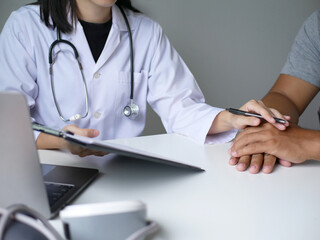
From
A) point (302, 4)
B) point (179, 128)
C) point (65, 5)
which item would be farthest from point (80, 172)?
→ point (302, 4)

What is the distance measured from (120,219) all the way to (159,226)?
108mm

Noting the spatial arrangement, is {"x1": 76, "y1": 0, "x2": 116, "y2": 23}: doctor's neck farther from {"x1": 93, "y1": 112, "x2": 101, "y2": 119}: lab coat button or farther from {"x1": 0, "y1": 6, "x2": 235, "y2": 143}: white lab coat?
{"x1": 93, "y1": 112, "x2": 101, "y2": 119}: lab coat button

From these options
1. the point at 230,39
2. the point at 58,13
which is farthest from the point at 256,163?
the point at 230,39

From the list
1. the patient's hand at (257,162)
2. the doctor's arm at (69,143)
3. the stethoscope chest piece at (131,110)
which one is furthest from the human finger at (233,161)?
the stethoscope chest piece at (131,110)

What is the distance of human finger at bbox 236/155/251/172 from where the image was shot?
0.73 metres

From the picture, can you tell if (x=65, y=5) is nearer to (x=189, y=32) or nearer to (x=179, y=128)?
(x=179, y=128)

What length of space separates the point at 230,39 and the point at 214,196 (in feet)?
5.35

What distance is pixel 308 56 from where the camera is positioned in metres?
1.22

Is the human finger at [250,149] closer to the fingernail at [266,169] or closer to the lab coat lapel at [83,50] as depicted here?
the fingernail at [266,169]

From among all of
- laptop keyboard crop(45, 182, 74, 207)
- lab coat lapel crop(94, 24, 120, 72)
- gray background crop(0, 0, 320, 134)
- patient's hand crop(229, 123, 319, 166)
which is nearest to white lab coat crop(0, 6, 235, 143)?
lab coat lapel crop(94, 24, 120, 72)

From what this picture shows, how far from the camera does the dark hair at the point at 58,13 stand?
3.59 ft

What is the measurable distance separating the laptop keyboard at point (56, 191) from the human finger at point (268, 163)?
37 cm

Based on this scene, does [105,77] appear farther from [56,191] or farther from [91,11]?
[56,191]

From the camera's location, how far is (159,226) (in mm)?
500
